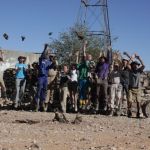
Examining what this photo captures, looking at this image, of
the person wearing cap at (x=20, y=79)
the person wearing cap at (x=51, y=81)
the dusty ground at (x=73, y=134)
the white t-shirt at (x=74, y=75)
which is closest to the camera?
the dusty ground at (x=73, y=134)

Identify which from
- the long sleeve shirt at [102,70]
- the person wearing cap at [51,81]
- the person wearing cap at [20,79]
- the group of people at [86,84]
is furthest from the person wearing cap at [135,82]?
the person wearing cap at [20,79]

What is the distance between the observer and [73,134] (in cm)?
1145

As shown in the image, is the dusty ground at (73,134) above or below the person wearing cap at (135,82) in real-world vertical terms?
below

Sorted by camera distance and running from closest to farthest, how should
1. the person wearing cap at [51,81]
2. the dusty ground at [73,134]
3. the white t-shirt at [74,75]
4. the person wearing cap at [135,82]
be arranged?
the dusty ground at [73,134] < the person wearing cap at [135,82] < the white t-shirt at [74,75] < the person wearing cap at [51,81]

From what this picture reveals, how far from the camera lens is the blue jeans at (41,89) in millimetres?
17500

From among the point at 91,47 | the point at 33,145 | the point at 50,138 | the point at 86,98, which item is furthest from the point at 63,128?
the point at 91,47

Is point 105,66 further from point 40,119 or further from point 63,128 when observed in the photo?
point 63,128

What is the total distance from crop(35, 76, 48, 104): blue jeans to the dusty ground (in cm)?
212

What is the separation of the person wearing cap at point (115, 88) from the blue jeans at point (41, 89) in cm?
221

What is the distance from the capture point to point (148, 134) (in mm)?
11945

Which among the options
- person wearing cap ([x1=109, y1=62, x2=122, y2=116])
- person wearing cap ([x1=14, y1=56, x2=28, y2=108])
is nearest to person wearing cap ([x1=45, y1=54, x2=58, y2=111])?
person wearing cap ([x1=14, y1=56, x2=28, y2=108])

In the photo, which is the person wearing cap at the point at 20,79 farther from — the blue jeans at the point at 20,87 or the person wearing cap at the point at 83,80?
the person wearing cap at the point at 83,80

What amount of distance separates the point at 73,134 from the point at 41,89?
629cm

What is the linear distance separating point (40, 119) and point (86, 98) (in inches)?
128
